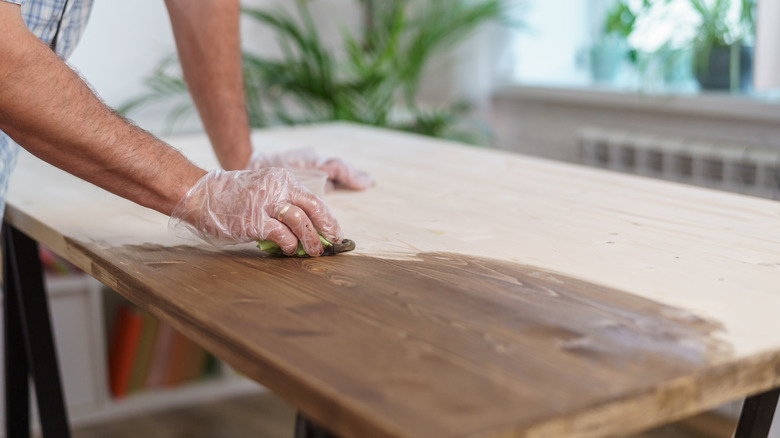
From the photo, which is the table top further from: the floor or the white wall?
the white wall

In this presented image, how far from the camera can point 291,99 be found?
3.25m

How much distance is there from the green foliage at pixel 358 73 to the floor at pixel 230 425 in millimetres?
941

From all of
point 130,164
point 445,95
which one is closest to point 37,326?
point 130,164

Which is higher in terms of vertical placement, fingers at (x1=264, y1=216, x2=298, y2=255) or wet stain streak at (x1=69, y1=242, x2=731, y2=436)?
fingers at (x1=264, y1=216, x2=298, y2=255)

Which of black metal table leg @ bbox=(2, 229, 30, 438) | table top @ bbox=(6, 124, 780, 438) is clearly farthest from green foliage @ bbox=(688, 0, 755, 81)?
black metal table leg @ bbox=(2, 229, 30, 438)

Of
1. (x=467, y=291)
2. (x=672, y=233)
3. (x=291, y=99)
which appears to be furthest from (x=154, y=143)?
(x=291, y=99)

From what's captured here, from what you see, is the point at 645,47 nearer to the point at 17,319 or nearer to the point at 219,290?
the point at 17,319

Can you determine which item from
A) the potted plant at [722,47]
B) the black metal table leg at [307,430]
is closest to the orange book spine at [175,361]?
the potted plant at [722,47]

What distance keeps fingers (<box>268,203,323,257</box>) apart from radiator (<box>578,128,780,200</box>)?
1.80m

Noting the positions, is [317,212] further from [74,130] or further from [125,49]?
[125,49]

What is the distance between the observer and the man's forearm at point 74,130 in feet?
2.99

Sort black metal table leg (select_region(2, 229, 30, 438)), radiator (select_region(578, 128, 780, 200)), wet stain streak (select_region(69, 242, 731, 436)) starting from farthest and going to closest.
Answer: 1. radiator (select_region(578, 128, 780, 200))
2. black metal table leg (select_region(2, 229, 30, 438))
3. wet stain streak (select_region(69, 242, 731, 436))

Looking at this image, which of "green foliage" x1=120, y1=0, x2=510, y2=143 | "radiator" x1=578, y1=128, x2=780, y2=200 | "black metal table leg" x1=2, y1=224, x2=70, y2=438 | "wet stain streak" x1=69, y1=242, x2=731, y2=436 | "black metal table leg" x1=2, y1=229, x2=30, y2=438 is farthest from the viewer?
"green foliage" x1=120, y1=0, x2=510, y2=143

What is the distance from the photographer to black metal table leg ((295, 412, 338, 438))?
0.67 meters
